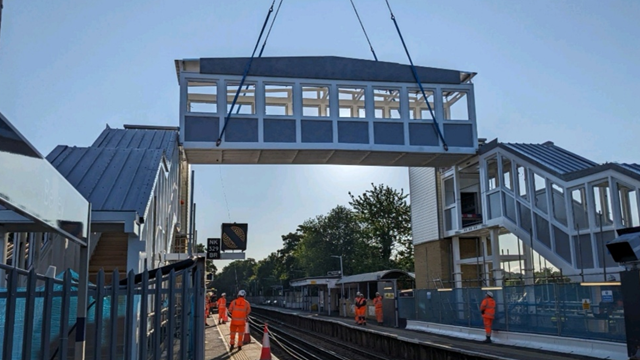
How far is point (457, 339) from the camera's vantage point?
19438 mm

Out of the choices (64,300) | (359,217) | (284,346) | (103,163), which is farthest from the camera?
(359,217)

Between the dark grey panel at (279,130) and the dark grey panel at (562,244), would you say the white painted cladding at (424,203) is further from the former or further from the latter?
the dark grey panel at (279,130)

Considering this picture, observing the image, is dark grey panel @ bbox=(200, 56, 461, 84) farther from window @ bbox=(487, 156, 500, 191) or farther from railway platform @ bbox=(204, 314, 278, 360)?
railway platform @ bbox=(204, 314, 278, 360)

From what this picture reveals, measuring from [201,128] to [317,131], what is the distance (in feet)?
15.0

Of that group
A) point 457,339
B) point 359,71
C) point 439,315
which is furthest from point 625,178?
point 359,71

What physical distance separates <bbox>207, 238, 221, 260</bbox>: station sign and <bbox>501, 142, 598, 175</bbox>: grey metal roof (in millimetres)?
11599

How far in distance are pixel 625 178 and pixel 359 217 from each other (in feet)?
191

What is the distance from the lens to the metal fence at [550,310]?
1328 cm

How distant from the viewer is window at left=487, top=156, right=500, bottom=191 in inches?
1009

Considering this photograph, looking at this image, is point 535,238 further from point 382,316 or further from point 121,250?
point 121,250

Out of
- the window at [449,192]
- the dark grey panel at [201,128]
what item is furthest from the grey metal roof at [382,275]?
the dark grey panel at [201,128]

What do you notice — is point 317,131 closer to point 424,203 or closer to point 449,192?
point 449,192

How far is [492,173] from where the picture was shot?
1054 inches

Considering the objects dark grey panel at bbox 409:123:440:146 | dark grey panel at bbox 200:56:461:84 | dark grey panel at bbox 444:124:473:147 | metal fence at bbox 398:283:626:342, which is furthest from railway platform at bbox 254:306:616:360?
dark grey panel at bbox 200:56:461:84
